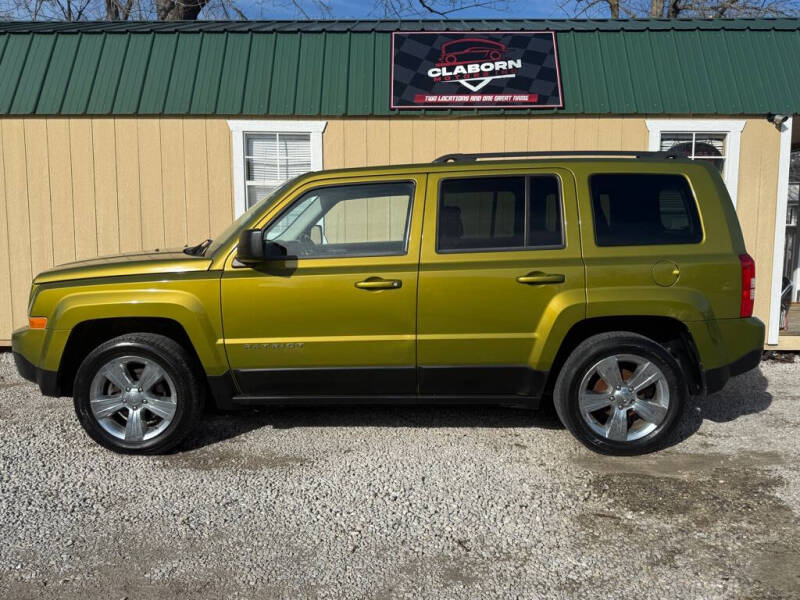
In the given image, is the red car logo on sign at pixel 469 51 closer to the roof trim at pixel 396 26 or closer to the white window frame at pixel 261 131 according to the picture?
the roof trim at pixel 396 26

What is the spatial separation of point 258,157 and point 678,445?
5.32 m

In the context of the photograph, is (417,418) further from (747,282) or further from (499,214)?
(747,282)

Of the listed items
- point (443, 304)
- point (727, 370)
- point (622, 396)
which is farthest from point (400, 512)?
point (727, 370)

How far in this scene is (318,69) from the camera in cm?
735

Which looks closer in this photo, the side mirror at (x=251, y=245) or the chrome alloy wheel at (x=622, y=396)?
the side mirror at (x=251, y=245)

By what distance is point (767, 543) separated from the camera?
312cm

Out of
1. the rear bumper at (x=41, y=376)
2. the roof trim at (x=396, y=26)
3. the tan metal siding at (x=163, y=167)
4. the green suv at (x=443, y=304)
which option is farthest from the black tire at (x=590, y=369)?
the roof trim at (x=396, y=26)

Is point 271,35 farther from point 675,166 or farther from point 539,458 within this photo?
point 539,458

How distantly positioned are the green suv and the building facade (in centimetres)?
314

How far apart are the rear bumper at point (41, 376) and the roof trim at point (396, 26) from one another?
15.3 feet

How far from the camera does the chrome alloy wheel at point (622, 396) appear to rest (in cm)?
418

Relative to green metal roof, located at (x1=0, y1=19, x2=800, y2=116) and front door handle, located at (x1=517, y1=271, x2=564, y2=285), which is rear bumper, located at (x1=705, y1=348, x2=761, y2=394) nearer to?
front door handle, located at (x1=517, y1=271, x2=564, y2=285)

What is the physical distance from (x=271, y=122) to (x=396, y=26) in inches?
77.9

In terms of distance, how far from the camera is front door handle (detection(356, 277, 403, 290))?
4.09 meters
